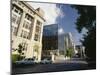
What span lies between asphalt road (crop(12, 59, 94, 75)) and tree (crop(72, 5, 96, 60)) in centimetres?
16

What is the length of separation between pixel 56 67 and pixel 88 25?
629mm

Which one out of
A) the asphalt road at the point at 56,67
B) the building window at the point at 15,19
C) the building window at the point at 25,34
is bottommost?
the asphalt road at the point at 56,67

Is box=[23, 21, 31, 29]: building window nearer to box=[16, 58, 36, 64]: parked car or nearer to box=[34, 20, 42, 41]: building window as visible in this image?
box=[34, 20, 42, 41]: building window

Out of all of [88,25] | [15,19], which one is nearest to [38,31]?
[15,19]

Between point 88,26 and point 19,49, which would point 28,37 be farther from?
point 88,26

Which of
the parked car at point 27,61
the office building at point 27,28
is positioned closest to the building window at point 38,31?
the office building at point 27,28

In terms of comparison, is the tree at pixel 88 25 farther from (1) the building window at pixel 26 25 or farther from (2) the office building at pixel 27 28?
(1) the building window at pixel 26 25

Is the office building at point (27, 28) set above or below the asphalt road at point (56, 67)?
above

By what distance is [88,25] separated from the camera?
8.87ft

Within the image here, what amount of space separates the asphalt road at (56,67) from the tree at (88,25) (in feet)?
0.51

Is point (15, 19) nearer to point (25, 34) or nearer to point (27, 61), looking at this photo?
point (25, 34)

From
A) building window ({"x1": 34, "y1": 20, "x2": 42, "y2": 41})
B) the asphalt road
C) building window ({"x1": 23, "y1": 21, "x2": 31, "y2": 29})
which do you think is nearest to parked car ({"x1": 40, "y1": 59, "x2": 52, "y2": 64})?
the asphalt road

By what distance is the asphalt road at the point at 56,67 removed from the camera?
2.40m

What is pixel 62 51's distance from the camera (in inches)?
101
